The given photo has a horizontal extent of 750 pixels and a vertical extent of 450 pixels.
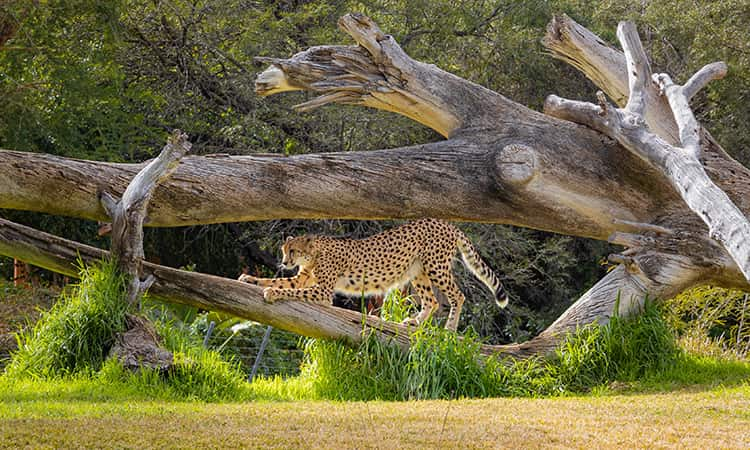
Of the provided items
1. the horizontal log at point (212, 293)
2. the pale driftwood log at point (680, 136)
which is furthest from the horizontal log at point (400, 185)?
the pale driftwood log at point (680, 136)

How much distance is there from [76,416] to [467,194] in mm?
4582

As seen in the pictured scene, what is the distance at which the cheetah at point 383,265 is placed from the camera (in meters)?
10.3

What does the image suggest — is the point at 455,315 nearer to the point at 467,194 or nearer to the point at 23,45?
the point at 467,194

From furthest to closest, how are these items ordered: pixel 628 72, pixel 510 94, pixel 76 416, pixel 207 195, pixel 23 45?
pixel 510 94 < pixel 23 45 < pixel 628 72 < pixel 207 195 < pixel 76 416

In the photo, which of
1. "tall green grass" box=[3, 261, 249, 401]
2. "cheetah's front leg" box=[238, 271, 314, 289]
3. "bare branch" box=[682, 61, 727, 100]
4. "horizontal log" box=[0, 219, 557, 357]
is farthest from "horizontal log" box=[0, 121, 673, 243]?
"bare branch" box=[682, 61, 727, 100]

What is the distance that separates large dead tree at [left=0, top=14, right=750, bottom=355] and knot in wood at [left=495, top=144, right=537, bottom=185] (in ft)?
0.04

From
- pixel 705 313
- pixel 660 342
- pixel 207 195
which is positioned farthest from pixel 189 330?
pixel 705 313

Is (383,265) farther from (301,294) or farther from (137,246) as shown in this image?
(137,246)

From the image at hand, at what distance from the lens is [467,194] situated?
9.99m

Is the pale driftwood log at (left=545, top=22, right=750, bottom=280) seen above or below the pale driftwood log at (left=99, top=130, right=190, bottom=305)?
above

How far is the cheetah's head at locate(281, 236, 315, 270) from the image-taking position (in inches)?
405

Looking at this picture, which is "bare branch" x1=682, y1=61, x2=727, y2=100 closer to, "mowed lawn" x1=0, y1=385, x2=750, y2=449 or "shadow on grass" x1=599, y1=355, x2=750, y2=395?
"shadow on grass" x1=599, y1=355, x2=750, y2=395

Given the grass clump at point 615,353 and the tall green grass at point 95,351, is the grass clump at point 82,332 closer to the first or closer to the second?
the tall green grass at point 95,351

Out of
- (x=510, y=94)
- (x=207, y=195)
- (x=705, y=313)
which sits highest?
(x=510, y=94)
